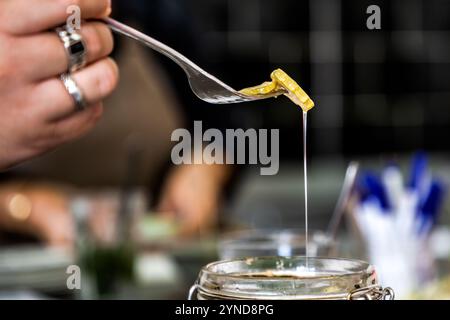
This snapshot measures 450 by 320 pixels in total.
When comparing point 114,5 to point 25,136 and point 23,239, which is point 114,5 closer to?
point 23,239

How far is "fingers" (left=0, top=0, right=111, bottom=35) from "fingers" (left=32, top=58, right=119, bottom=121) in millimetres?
61

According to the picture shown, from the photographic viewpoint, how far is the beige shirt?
3.17 meters

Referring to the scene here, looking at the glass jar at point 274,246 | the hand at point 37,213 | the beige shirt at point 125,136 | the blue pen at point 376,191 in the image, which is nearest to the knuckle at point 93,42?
the glass jar at point 274,246

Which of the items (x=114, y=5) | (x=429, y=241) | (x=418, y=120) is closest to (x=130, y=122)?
(x=114, y=5)

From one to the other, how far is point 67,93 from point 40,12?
4.0 inches

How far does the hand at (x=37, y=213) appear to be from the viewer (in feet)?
6.44

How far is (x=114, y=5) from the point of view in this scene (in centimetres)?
238

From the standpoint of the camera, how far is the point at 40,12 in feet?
2.38

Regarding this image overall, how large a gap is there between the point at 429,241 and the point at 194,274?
41cm

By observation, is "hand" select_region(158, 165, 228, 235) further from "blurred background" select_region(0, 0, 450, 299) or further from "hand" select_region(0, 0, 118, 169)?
"hand" select_region(0, 0, 118, 169)

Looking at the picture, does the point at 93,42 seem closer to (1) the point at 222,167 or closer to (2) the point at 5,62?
(2) the point at 5,62

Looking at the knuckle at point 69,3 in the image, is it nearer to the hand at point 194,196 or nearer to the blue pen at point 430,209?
the blue pen at point 430,209

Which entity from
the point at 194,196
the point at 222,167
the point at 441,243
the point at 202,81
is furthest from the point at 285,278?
the point at 222,167

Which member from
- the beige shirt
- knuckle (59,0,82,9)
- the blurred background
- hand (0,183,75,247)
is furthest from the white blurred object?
the beige shirt
